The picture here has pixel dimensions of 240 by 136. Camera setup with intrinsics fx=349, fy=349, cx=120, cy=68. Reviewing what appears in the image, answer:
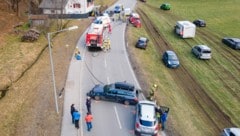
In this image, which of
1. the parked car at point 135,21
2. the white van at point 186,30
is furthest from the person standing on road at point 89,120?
the parked car at point 135,21

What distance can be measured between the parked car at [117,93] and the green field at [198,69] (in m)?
3.99

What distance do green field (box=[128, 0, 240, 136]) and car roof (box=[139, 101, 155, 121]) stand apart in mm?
2815

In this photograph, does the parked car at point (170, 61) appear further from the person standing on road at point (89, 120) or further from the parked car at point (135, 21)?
the person standing on road at point (89, 120)

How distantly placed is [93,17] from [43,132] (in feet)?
143

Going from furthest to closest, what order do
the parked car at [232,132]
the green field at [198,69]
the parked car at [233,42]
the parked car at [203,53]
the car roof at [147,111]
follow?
the parked car at [233,42] < the parked car at [203,53] < the green field at [198,69] < the parked car at [232,132] < the car roof at [147,111]

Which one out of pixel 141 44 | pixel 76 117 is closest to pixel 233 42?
pixel 141 44

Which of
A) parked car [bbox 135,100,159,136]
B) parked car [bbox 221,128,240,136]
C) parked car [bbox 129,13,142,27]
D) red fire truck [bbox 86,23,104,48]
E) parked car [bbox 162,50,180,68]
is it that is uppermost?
parked car [bbox 129,13,142,27]

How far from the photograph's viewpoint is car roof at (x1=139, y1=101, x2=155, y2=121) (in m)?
30.5

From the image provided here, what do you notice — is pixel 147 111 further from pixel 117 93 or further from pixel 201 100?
pixel 201 100

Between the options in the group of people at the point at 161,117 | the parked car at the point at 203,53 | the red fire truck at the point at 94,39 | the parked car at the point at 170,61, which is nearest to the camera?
the group of people at the point at 161,117

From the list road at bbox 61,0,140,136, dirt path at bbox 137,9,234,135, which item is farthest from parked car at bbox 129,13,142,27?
dirt path at bbox 137,9,234,135

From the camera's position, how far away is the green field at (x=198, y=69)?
36.9 m

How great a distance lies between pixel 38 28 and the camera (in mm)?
59844

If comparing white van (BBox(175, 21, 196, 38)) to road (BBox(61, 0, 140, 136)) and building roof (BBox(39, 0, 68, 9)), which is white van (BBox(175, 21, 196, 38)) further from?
building roof (BBox(39, 0, 68, 9))
